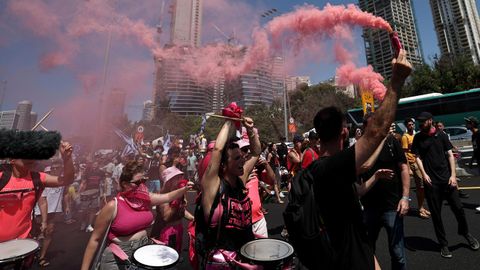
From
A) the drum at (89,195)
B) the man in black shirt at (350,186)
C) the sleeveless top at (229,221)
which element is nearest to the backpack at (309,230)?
the man in black shirt at (350,186)

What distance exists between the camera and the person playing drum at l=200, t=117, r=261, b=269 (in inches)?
80.5

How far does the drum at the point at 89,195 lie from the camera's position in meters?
7.79

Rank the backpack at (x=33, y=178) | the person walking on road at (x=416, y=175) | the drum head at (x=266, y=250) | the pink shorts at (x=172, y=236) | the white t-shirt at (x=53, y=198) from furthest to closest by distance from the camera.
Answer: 1. the white t-shirt at (x=53, y=198)
2. the person walking on road at (x=416, y=175)
3. the pink shorts at (x=172, y=236)
4. the backpack at (x=33, y=178)
5. the drum head at (x=266, y=250)

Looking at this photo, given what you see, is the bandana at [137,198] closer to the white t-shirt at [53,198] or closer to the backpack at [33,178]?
the backpack at [33,178]

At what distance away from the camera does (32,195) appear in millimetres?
3002

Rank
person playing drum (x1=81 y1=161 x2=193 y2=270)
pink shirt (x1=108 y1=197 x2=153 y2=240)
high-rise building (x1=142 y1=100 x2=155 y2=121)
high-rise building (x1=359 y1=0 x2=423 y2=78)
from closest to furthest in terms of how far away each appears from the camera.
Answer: person playing drum (x1=81 y1=161 x2=193 y2=270) → pink shirt (x1=108 y1=197 x2=153 y2=240) → high-rise building (x1=359 y1=0 x2=423 y2=78) → high-rise building (x1=142 y1=100 x2=155 y2=121)

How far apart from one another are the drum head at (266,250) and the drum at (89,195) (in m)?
7.17

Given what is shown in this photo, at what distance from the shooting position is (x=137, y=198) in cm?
298

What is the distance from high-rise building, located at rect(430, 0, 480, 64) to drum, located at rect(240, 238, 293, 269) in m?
58.9

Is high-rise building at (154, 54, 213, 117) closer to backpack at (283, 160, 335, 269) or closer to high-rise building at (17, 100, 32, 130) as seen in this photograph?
high-rise building at (17, 100, 32, 130)

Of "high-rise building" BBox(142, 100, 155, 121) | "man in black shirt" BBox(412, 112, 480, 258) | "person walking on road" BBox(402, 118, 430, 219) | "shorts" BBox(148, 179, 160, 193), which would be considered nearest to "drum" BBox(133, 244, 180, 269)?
"man in black shirt" BBox(412, 112, 480, 258)

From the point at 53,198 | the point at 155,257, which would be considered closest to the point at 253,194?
the point at 155,257

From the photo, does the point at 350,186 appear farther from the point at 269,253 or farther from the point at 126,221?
the point at 126,221

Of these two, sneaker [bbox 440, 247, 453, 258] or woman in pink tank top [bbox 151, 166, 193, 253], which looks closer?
woman in pink tank top [bbox 151, 166, 193, 253]
